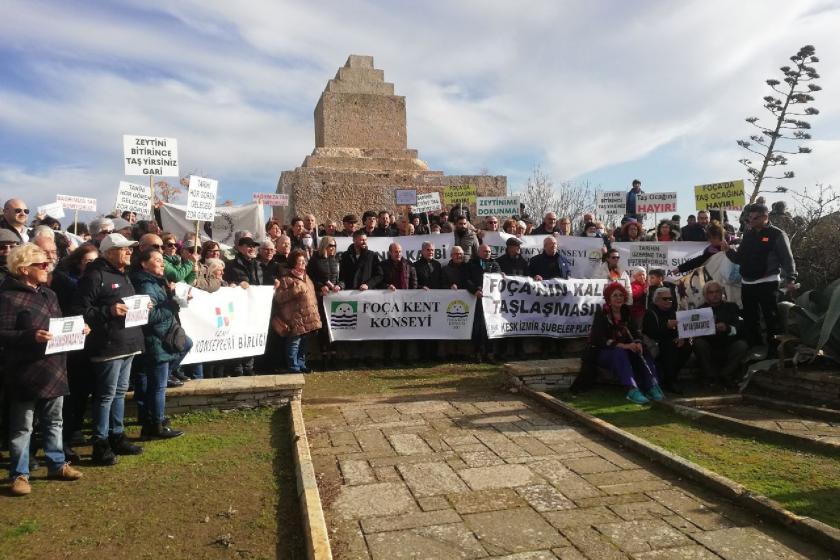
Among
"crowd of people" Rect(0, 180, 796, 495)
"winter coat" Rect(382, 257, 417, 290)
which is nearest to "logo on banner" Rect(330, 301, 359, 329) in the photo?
"crowd of people" Rect(0, 180, 796, 495)

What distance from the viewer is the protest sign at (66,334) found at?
14.3ft

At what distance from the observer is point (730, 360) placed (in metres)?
7.81

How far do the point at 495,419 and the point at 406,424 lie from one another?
3.13 ft

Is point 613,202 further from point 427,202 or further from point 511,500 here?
point 511,500

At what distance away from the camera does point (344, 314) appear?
9.21m

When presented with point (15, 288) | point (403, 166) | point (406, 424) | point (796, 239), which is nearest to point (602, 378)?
point (406, 424)

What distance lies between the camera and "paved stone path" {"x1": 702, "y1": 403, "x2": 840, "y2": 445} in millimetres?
5824

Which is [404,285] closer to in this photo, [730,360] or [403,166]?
[730,360]

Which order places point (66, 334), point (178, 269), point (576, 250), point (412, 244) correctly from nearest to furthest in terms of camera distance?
1. point (66, 334)
2. point (178, 269)
3. point (412, 244)
4. point (576, 250)

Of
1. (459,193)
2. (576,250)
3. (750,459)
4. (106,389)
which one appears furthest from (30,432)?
(459,193)

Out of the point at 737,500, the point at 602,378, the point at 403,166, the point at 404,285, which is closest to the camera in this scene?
the point at 737,500

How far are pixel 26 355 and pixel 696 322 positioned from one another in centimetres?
A: 713

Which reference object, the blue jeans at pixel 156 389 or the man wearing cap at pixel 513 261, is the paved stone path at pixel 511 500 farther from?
the man wearing cap at pixel 513 261

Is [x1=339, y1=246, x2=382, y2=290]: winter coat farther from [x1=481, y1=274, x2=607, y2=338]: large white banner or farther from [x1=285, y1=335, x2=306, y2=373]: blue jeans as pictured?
[x1=481, y1=274, x2=607, y2=338]: large white banner
